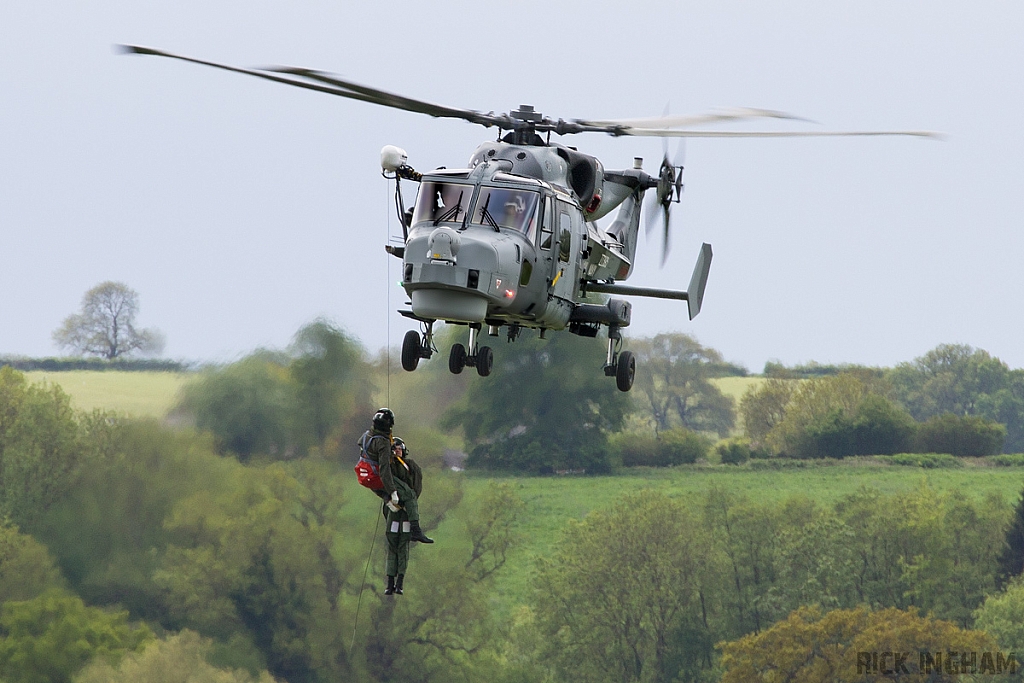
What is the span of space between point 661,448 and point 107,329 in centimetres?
2914

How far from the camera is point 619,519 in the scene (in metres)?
76.4

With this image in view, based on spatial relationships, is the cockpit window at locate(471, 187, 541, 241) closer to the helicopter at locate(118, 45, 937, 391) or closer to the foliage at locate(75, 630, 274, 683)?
the helicopter at locate(118, 45, 937, 391)

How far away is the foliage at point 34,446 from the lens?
6350 cm

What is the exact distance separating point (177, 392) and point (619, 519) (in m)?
28.6

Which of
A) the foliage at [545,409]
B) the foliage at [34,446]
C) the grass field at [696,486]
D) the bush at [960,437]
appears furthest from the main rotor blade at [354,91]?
the bush at [960,437]

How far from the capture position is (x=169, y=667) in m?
63.0

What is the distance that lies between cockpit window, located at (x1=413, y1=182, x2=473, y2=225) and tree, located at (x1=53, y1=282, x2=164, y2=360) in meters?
41.5

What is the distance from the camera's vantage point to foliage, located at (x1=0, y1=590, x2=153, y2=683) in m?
63.0

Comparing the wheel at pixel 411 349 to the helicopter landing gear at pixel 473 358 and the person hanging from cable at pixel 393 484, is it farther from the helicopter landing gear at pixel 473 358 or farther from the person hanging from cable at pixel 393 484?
the person hanging from cable at pixel 393 484

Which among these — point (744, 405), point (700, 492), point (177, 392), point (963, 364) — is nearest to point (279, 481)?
point (177, 392)

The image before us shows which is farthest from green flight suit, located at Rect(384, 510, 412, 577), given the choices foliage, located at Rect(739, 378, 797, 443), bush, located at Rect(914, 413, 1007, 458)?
bush, located at Rect(914, 413, 1007, 458)

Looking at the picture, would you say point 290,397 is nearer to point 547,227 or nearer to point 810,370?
point 547,227

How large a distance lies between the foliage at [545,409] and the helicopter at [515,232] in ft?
125

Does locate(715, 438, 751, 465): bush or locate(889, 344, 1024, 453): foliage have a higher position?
locate(889, 344, 1024, 453): foliage
